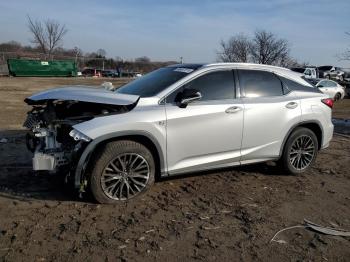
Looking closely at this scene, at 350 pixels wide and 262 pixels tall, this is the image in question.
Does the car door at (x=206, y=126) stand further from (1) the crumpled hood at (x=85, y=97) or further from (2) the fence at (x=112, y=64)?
(2) the fence at (x=112, y=64)

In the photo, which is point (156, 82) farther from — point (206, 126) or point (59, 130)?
point (59, 130)

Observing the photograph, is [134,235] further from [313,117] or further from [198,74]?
[313,117]

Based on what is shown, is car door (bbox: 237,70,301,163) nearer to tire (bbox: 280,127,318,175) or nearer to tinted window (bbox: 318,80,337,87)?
tire (bbox: 280,127,318,175)

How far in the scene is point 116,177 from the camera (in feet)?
16.4

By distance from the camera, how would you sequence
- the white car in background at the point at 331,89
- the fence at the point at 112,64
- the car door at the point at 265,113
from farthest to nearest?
the fence at the point at 112,64 → the white car in background at the point at 331,89 → the car door at the point at 265,113

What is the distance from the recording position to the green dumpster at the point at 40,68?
141 ft

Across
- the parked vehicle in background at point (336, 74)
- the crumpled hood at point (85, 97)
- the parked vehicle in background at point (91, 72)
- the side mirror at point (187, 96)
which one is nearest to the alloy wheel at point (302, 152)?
the side mirror at point (187, 96)

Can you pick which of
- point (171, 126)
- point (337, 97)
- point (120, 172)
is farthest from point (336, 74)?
point (120, 172)

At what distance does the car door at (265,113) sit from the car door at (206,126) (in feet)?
0.57

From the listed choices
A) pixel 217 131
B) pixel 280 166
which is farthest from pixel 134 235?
pixel 280 166

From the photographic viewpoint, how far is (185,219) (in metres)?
4.72

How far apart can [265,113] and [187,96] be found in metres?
1.38

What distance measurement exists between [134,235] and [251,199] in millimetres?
1852

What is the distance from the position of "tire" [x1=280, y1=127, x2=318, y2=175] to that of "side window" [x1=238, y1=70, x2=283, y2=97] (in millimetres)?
716
